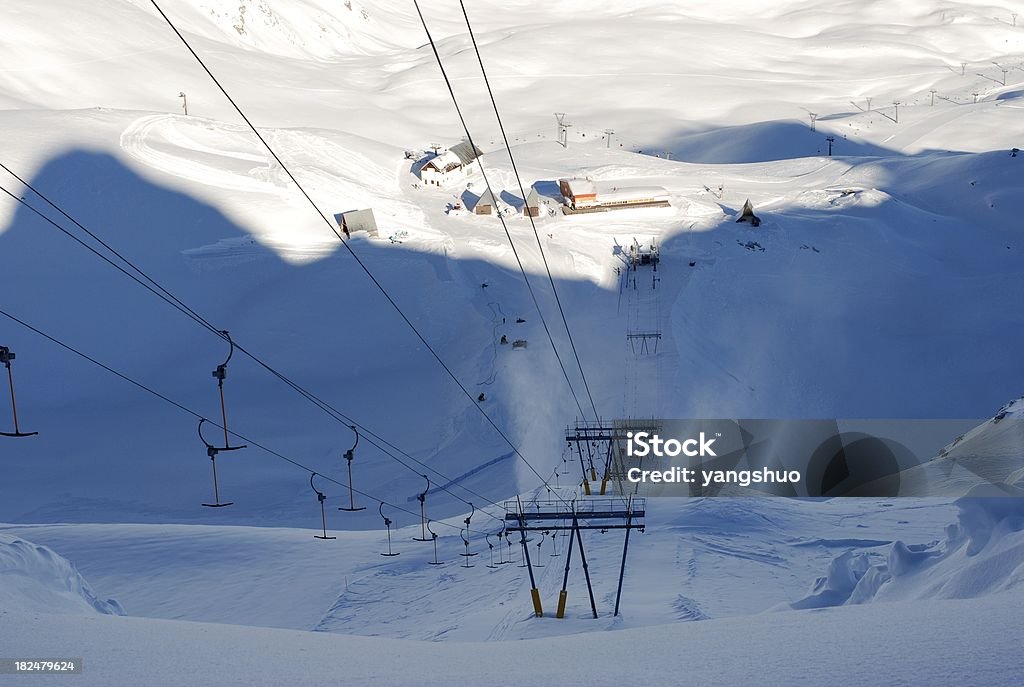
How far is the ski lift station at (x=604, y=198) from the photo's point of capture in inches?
1608

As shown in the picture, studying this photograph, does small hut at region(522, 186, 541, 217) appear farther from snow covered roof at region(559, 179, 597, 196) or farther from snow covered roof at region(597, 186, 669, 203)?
snow covered roof at region(597, 186, 669, 203)

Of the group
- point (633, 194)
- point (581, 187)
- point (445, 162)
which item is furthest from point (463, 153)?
point (633, 194)

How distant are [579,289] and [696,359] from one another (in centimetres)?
674

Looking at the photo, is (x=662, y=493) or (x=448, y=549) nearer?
(x=448, y=549)

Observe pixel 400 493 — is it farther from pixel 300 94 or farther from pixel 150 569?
pixel 300 94

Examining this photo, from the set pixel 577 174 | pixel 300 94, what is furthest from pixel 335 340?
pixel 300 94

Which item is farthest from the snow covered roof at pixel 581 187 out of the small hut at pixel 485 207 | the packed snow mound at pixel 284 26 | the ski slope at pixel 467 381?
the packed snow mound at pixel 284 26

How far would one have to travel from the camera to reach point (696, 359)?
28609 mm

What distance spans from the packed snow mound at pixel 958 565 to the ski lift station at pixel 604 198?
27288 mm

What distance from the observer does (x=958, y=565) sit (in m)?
12.1

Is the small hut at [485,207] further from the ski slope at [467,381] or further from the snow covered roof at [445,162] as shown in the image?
the snow covered roof at [445,162]

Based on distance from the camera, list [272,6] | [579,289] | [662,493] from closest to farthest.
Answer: [662,493] → [579,289] → [272,6]

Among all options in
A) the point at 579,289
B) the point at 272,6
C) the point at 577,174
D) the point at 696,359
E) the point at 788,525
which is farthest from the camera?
the point at 272,6

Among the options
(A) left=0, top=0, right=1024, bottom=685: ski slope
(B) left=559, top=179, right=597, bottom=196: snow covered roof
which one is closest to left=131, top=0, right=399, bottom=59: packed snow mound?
(A) left=0, top=0, right=1024, bottom=685: ski slope
